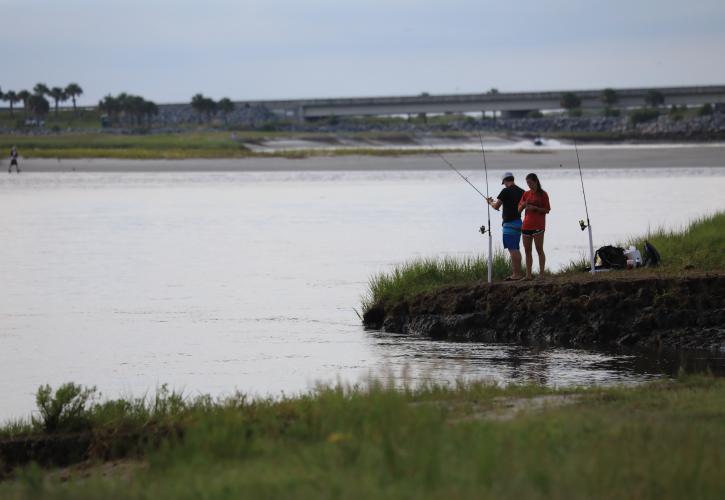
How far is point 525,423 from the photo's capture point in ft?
28.1

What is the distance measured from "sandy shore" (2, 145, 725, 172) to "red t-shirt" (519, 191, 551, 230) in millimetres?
54194

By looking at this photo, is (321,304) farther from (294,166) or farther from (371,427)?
(294,166)

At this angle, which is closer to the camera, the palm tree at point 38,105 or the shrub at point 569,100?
the shrub at point 569,100

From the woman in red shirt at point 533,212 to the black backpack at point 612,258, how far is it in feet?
3.97

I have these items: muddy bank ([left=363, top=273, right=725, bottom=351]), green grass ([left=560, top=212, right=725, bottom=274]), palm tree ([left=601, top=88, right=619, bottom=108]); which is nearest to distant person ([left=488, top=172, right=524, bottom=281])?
muddy bank ([left=363, top=273, right=725, bottom=351])

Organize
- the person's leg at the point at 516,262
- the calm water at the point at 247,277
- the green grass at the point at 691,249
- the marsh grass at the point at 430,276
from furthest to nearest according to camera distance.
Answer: the marsh grass at the point at 430,276 < the green grass at the point at 691,249 < the person's leg at the point at 516,262 < the calm water at the point at 247,277

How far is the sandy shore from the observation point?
75.1 m

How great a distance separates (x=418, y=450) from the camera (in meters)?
7.42

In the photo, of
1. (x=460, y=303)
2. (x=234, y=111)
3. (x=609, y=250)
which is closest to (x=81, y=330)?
(x=460, y=303)

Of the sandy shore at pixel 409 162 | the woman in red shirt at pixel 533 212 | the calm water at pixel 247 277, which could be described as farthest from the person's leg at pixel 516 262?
the sandy shore at pixel 409 162

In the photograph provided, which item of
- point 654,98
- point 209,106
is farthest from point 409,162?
point 209,106

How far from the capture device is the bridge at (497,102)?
15138cm

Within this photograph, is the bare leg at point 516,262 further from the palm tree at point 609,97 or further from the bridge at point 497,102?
the palm tree at point 609,97

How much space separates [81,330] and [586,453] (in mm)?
13073
